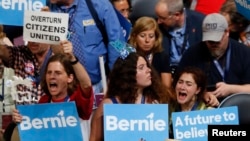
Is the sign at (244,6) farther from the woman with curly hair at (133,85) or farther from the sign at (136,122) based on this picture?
the sign at (136,122)

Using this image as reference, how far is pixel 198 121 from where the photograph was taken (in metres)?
8.89

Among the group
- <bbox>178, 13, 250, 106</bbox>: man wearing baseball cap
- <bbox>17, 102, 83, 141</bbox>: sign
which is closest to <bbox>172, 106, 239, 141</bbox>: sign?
<bbox>17, 102, 83, 141</bbox>: sign

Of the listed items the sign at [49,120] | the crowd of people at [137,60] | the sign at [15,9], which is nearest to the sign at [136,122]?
the crowd of people at [137,60]

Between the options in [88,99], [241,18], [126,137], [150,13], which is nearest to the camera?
[126,137]

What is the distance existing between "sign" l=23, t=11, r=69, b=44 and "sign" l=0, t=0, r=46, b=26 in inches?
5.8

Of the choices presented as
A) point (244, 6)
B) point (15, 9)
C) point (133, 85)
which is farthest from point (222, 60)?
point (15, 9)

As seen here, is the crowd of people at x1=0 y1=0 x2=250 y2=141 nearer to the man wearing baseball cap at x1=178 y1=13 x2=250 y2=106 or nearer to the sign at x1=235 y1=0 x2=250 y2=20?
the man wearing baseball cap at x1=178 y1=13 x2=250 y2=106

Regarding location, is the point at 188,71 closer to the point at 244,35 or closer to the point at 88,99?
the point at 88,99

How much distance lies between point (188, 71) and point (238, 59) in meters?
0.79

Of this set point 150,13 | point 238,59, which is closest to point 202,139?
point 238,59

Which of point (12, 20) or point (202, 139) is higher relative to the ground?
point (12, 20)

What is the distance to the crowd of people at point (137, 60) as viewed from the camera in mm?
9148

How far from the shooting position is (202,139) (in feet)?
29.0

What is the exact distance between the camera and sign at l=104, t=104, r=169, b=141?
8.52 m
